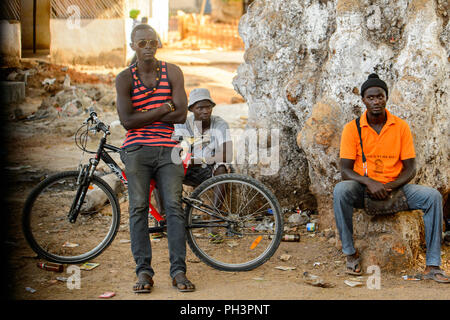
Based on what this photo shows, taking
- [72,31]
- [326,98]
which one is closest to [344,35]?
[326,98]

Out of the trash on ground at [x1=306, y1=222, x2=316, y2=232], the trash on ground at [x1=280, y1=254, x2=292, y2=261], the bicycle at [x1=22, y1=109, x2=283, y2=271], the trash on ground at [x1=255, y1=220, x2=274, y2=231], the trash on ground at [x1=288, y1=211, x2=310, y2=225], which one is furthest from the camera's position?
the trash on ground at [x1=288, y1=211, x2=310, y2=225]

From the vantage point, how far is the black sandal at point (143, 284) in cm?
393

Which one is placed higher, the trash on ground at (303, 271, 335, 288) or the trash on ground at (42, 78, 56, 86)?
the trash on ground at (42, 78, 56, 86)

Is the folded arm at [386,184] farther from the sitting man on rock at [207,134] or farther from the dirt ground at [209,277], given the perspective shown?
the sitting man on rock at [207,134]

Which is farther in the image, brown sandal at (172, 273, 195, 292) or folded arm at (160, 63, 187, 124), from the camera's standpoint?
folded arm at (160, 63, 187, 124)

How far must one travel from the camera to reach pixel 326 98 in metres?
5.21

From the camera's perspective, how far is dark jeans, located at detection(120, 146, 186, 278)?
4066 millimetres

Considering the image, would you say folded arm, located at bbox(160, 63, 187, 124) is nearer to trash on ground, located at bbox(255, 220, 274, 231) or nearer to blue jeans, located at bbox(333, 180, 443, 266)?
trash on ground, located at bbox(255, 220, 274, 231)

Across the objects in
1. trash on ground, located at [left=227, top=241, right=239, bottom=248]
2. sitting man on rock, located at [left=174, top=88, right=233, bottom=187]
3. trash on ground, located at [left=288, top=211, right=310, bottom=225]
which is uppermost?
sitting man on rock, located at [left=174, top=88, right=233, bottom=187]

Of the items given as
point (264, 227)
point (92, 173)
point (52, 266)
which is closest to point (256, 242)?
point (264, 227)

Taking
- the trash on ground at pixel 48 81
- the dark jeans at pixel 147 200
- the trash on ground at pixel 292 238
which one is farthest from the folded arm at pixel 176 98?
the trash on ground at pixel 48 81

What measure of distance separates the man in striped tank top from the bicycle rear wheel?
1.00ft

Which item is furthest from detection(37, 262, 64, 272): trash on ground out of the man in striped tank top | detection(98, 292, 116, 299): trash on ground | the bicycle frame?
the man in striped tank top

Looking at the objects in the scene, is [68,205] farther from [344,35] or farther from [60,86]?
[60,86]
